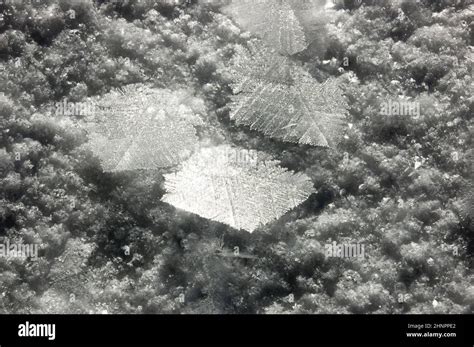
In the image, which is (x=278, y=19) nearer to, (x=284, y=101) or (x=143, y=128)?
(x=284, y=101)

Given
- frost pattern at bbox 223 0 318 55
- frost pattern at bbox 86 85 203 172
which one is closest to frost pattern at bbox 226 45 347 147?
frost pattern at bbox 223 0 318 55

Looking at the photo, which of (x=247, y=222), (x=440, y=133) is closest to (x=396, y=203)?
(x=440, y=133)

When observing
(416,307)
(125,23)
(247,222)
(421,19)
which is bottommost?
(416,307)

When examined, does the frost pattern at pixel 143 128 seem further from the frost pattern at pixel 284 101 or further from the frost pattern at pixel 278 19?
the frost pattern at pixel 278 19

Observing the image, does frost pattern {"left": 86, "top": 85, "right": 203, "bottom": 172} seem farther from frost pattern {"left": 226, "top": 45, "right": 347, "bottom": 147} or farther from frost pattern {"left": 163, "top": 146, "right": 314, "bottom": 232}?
frost pattern {"left": 226, "top": 45, "right": 347, "bottom": 147}

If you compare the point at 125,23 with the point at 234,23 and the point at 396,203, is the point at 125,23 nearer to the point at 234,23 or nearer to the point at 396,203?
the point at 234,23

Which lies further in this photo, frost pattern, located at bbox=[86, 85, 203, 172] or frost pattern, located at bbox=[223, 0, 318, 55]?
frost pattern, located at bbox=[223, 0, 318, 55]

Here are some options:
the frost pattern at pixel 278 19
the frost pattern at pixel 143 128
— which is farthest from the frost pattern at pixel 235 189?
the frost pattern at pixel 278 19
